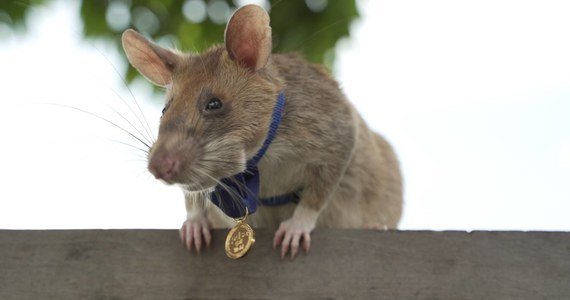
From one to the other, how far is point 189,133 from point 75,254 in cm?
67

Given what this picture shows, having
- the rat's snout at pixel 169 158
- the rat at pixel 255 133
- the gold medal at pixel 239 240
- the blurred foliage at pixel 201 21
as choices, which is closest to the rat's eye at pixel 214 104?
the rat at pixel 255 133

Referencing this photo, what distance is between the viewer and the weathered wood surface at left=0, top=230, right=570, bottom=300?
2.18m

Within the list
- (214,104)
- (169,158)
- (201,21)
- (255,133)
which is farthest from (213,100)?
(201,21)

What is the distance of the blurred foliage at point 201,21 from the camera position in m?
3.58

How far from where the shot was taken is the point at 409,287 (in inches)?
86.1

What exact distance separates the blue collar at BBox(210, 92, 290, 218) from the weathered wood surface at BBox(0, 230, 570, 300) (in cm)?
11

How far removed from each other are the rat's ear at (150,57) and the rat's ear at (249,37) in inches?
9.9

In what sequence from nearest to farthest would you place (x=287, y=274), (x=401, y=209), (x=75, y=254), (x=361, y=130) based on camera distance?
(x=287, y=274)
(x=75, y=254)
(x=361, y=130)
(x=401, y=209)

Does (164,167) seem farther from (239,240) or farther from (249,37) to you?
(249,37)

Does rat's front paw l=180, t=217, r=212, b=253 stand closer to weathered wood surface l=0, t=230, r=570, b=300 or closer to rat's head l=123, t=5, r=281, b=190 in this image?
weathered wood surface l=0, t=230, r=570, b=300

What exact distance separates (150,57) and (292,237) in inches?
34.2

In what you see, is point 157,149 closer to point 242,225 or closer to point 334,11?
point 242,225

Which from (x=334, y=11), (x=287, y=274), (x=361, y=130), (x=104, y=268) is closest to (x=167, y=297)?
(x=104, y=268)

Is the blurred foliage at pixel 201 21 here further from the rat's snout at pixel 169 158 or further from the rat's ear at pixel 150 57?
the rat's snout at pixel 169 158
